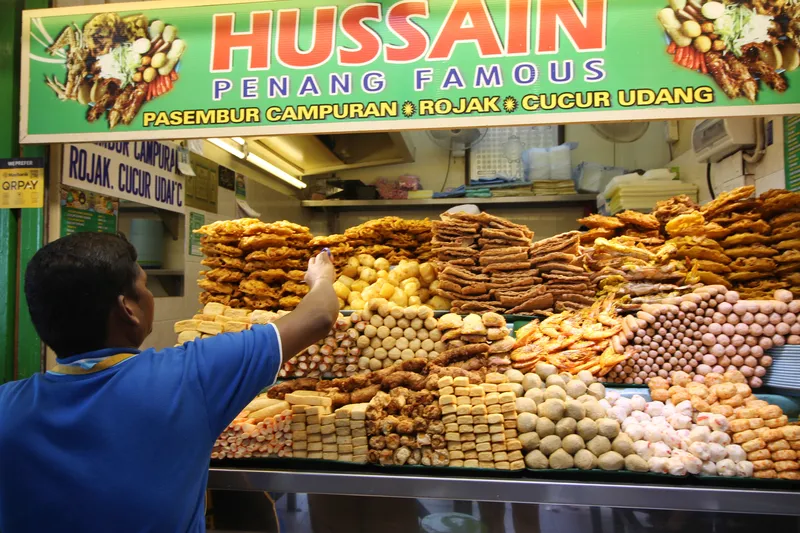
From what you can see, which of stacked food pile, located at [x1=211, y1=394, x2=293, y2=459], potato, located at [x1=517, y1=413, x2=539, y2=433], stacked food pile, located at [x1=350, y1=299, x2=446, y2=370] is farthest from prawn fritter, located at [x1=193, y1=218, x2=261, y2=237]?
potato, located at [x1=517, y1=413, x2=539, y2=433]

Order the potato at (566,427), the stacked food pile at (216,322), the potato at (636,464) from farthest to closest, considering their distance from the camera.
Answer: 1. the stacked food pile at (216,322)
2. the potato at (566,427)
3. the potato at (636,464)

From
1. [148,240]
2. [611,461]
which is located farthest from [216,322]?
[148,240]

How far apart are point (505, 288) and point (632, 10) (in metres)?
1.47

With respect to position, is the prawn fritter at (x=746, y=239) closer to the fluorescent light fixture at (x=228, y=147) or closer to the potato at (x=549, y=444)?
the potato at (x=549, y=444)

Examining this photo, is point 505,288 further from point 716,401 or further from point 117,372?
point 117,372

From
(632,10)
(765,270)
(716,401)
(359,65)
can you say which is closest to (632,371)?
(716,401)

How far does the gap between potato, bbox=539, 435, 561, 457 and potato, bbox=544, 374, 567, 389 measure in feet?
0.91

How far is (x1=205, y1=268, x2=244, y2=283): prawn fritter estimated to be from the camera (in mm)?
3068

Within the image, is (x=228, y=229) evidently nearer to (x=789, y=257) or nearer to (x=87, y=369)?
(x=87, y=369)

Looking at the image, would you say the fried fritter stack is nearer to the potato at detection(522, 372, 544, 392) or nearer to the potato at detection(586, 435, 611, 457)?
the potato at detection(522, 372, 544, 392)

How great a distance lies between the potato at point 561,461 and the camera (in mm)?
1911

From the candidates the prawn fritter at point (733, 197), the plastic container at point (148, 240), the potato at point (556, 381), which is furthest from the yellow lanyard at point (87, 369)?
the plastic container at point (148, 240)

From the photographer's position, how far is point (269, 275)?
305 centimetres

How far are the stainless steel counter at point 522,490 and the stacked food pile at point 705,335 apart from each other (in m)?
0.68
